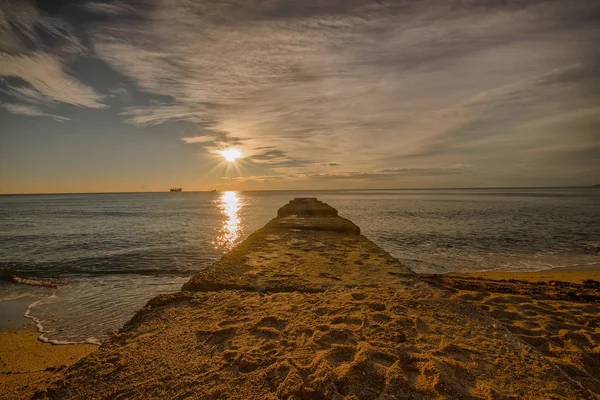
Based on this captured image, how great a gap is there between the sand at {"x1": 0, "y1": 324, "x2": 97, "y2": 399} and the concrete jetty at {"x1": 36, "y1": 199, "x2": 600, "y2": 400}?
2040 mm

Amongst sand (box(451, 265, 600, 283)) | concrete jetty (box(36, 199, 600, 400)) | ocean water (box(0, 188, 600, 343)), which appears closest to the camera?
concrete jetty (box(36, 199, 600, 400))

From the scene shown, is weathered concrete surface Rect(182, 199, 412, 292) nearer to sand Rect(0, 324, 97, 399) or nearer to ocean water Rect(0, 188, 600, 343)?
sand Rect(0, 324, 97, 399)

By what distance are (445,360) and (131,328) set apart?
306 centimetres

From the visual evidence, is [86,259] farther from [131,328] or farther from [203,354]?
[203,354]

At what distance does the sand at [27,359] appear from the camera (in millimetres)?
3740

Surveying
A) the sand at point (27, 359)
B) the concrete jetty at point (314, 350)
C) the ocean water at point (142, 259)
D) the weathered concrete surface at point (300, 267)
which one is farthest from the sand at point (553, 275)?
the sand at point (27, 359)

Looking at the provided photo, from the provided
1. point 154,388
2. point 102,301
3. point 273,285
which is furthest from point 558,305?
point 102,301

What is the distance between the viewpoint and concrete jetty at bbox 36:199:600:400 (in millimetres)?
2064

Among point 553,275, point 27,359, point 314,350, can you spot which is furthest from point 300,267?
point 553,275

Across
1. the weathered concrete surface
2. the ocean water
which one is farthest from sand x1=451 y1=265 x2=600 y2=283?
the weathered concrete surface

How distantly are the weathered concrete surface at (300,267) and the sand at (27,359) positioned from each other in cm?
227

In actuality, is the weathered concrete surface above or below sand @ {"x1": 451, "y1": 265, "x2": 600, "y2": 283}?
above

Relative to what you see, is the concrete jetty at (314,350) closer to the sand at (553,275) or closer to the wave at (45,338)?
the wave at (45,338)

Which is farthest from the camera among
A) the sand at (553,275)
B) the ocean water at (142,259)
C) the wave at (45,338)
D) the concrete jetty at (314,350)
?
the sand at (553,275)
